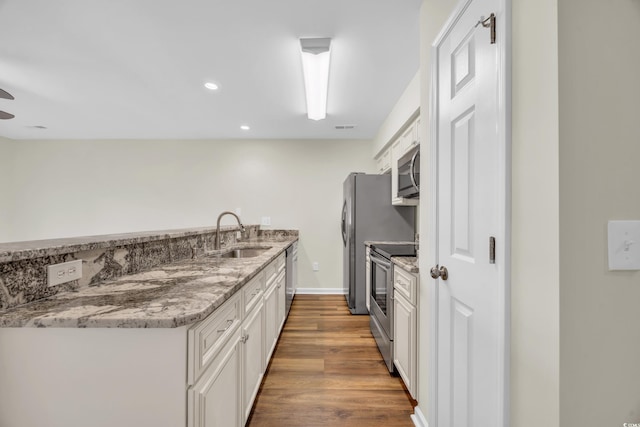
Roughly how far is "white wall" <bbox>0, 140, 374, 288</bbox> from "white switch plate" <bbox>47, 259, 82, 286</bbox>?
3.30 m

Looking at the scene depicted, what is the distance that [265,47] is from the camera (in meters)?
2.04

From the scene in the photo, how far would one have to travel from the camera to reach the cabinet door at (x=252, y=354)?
4.47 feet

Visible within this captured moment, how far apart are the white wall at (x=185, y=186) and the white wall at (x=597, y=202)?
3.65m

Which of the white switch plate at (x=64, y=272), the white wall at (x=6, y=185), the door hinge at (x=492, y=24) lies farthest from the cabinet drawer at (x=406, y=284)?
the white wall at (x=6, y=185)

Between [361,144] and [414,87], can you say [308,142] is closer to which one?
[361,144]

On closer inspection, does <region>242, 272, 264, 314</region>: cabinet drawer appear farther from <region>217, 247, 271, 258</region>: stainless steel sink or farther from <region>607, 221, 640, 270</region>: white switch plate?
<region>607, 221, 640, 270</region>: white switch plate

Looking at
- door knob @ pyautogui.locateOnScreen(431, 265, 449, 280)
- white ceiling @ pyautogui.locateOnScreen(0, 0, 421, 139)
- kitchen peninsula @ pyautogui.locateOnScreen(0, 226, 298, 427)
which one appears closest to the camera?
kitchen peninsula @ pyautogui.locateOnScreen(0, 226, 298, 427)

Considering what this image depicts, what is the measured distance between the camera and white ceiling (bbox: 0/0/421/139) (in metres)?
1.71

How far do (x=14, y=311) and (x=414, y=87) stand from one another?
9.15ft

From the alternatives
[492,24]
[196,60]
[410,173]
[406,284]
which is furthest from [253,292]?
[196,60]

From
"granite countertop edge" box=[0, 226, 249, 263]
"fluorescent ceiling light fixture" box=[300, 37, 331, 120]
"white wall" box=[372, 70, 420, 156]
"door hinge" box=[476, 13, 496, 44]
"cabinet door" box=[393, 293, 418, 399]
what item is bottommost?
"cabinet door" box=[393, 293, 418, 399]

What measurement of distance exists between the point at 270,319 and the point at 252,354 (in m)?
0.53

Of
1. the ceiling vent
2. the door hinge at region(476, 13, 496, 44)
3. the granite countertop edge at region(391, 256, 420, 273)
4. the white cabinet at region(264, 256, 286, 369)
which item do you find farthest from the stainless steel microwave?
the ceiling vent

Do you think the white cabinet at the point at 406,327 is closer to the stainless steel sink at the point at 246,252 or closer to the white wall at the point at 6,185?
the stainless steel sink at the point at 246,252
